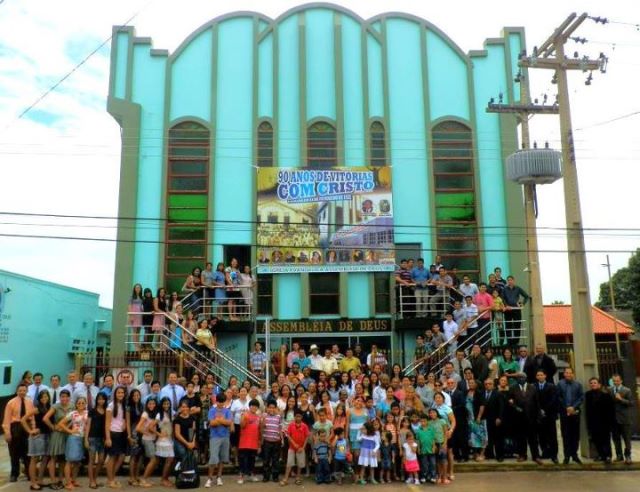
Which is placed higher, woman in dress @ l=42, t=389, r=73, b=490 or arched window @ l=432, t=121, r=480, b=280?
arched window @ l=432, t=121, r=480, b=280

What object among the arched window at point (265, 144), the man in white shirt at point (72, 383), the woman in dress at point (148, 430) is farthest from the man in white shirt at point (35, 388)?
the arched window at point (265, 144)

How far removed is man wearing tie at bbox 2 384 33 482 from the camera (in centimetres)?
1098

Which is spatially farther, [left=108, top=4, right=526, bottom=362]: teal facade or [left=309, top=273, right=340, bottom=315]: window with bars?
[left=108, top=4, right=526, bottom=362]: teal facade

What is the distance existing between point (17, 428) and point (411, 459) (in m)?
7.09

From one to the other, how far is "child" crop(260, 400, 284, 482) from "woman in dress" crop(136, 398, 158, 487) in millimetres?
1941

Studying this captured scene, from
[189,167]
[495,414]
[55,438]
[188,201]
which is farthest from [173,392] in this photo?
[189,167]

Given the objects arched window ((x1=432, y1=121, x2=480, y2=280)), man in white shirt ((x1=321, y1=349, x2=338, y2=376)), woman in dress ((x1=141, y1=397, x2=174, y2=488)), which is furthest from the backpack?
arched window ((x1=432, y1=121, x2=480, y2=280))

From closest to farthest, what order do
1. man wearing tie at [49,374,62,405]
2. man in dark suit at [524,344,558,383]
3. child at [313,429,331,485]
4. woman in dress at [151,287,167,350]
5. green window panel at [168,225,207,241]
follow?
child at [313,429,331,485]
man wearing tie at [49,374,62,405]
man in dark suit at [524,344,558,383]
woman in dress at [151,287,167,350]
green window panel at [168,225,207,241]

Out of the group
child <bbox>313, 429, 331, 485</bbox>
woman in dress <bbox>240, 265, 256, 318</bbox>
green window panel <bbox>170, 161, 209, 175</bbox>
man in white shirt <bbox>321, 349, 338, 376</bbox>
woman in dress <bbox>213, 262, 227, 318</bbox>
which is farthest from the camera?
green window panel <bbox>170, 161, 209, 175</bbox>

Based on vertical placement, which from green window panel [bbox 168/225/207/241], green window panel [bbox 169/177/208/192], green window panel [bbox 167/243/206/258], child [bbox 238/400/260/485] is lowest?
child [bbox 238/400/260/485]

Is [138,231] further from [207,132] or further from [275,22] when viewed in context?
[275,22]

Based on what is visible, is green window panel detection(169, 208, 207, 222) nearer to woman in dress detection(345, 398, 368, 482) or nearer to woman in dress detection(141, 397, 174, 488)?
woman in dress detection(141, 397, 174, 488)

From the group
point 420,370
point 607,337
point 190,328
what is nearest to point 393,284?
point 420,370

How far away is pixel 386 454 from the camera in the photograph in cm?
1097
